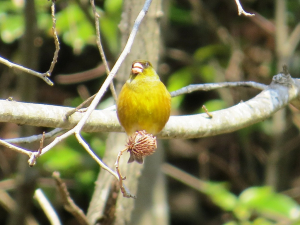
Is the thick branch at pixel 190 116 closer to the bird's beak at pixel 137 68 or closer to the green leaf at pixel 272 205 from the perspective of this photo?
the bird's beak at pixel 137 68

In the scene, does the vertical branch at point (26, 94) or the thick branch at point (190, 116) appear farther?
the vertical branch at point (26, 94)

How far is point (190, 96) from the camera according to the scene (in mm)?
6441

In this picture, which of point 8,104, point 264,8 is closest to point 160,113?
point 8,104

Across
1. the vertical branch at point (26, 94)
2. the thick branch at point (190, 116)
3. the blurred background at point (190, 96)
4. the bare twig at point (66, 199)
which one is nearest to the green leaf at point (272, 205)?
the blurred background at point (190, 96)

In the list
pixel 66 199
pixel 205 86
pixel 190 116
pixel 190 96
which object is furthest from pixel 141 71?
pixel 190 96

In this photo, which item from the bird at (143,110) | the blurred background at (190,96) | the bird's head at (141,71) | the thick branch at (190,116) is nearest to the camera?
the thick branch at (190,116)

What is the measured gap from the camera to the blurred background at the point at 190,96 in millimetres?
4164

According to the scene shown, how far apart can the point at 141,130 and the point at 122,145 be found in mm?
1117

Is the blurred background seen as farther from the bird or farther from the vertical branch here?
the bird

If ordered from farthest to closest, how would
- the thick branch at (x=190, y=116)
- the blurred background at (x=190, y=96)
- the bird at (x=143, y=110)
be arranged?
the blurred background at (x=190, y=96) → the bird at (x=143, y=110) → the thick branch at (x=190, y=116)

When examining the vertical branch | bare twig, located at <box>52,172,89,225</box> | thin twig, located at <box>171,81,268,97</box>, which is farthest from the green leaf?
the vertical branch

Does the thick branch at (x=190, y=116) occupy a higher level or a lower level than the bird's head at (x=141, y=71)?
Result: lower

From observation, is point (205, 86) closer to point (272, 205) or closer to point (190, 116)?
point (190, 116)

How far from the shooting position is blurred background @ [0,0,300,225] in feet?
13.7
